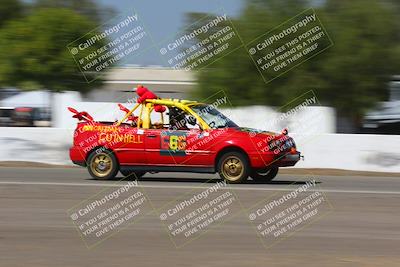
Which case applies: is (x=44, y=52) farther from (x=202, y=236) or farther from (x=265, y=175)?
(x=202, y=236)

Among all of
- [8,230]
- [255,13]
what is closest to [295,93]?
[255,13]

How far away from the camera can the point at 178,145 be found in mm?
15297

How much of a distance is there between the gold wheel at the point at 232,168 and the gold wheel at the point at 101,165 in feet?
7.68

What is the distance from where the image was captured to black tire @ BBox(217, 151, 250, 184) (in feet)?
49.1

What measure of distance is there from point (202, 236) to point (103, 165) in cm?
697

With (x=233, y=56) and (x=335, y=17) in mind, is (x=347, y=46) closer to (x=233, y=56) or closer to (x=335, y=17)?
(x=335, y=17)

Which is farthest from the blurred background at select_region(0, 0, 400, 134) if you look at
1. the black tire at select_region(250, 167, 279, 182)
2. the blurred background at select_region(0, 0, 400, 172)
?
the black tire at select_region(250, 167, 279, 182)

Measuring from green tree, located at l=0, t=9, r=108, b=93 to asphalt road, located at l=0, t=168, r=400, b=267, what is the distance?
16973mm

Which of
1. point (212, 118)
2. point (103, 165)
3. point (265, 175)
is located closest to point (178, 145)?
point (212, 118)

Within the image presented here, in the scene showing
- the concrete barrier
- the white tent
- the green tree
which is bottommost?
the concrete barrier

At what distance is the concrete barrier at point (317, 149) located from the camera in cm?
2023

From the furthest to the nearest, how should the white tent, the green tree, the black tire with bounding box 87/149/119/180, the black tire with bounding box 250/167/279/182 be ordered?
the white tent
the green tree
the black tire with bounding box 250/167/279/182
the black tire with bounding box 87/149/119/180

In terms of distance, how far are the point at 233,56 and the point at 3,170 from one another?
1284 cm

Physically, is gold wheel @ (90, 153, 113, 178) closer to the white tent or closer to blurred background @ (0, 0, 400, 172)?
blurred background @ (0, 0, 400, 172)
